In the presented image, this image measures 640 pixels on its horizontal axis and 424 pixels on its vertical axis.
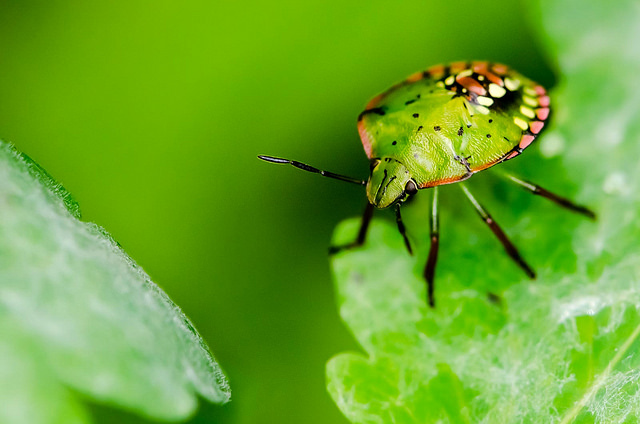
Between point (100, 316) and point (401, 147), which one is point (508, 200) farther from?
point (100, 316)

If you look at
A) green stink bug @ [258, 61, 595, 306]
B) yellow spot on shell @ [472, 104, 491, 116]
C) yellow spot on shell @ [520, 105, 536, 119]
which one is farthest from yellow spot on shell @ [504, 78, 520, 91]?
yellow spot on shell @ [472, 104, 491, 116]

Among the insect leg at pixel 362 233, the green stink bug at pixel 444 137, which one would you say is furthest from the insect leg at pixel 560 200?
the insect leg at pixel 362 233

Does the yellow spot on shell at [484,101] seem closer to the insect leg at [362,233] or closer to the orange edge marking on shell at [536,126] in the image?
the orange edge marking on shell at [536,126]

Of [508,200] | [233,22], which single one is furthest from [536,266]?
[233,22]

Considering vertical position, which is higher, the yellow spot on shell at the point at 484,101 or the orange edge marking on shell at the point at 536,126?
the yellow spot on shell at the point at 484,101

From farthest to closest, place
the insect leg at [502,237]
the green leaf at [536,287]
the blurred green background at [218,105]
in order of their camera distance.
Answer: the blurred green background at [218,105] → the insect leg at [502,237] → the green leaf at [536,287]

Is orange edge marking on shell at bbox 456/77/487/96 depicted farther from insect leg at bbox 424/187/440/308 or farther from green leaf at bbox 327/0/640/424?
insect leg at bbox 424/187/440/308

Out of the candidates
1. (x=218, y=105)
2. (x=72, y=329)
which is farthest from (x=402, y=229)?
(x=218, y=105)
